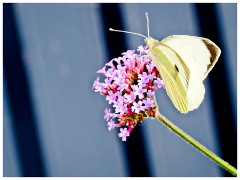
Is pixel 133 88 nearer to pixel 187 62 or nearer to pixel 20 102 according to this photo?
pixel 187 62

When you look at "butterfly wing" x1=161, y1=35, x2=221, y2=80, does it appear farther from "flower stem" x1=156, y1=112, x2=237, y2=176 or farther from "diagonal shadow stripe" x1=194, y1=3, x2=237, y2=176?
"diagonal shadow stripe" x1=194, y1=3, x2=237, y2=176

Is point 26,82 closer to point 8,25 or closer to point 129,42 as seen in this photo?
point 8,25

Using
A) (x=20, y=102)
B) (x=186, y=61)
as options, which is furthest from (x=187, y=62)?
(x=20, y=102)

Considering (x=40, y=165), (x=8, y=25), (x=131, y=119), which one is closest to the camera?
(x=131, y=119)

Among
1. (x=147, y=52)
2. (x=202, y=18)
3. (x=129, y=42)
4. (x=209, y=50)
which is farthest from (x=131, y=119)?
(x=202, y=18)

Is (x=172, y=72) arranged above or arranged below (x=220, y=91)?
above

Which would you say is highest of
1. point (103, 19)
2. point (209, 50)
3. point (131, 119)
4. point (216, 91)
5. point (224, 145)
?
point (103, 19)

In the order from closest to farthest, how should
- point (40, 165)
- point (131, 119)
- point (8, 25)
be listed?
point (131, 119)
point (8, 25)
point (40, 165)
